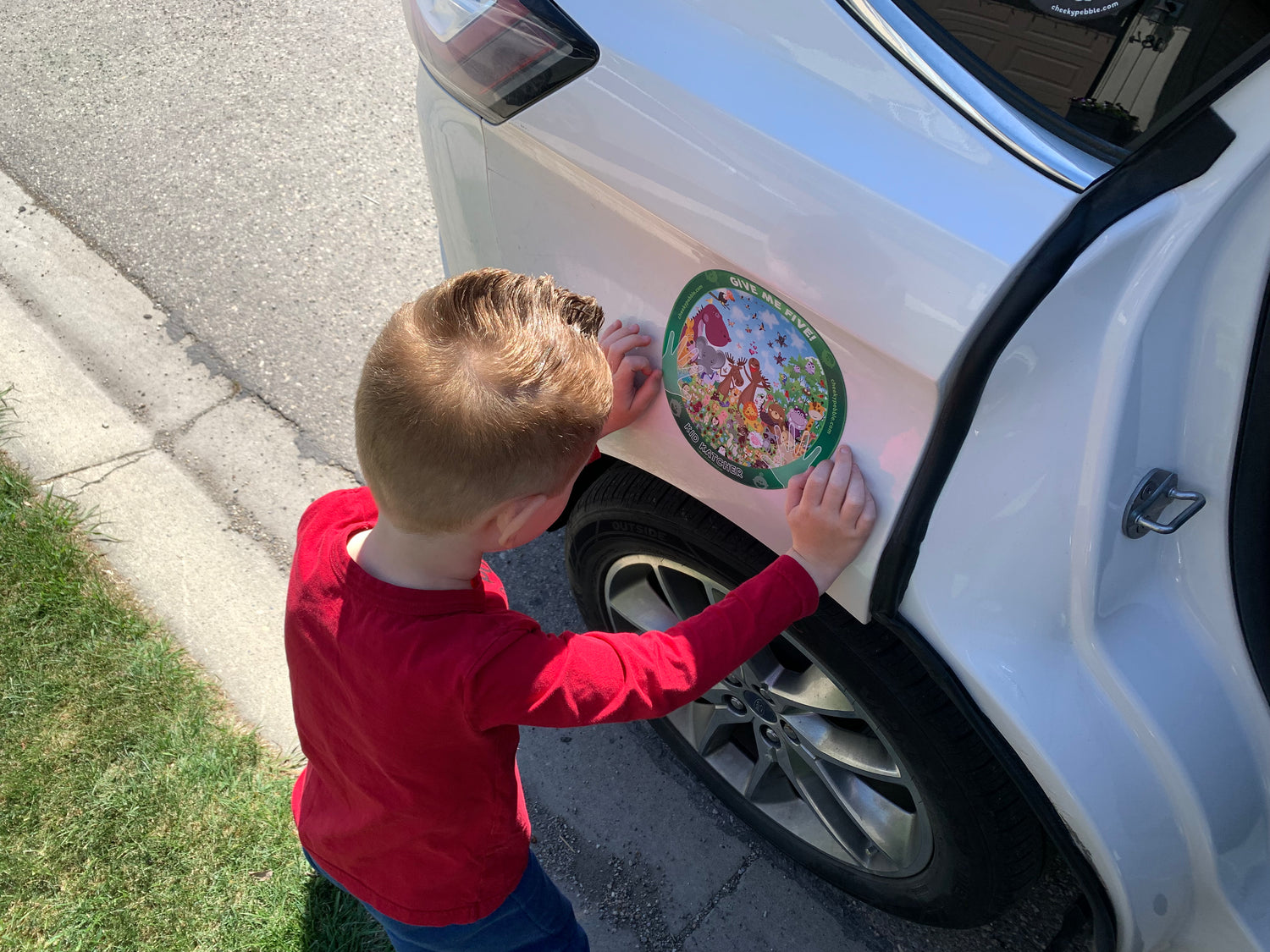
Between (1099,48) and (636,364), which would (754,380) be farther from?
(1099,48)

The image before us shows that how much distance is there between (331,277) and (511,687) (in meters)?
2.59

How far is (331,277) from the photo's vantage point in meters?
3.44

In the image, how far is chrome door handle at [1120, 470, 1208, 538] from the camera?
4.13 ft

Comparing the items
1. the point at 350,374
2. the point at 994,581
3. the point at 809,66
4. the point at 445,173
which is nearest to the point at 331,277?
the point at 350,374

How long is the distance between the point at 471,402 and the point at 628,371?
52 cm

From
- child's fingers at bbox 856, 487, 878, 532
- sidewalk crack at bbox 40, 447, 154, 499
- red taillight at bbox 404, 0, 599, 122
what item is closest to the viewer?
child's fingers at bbox 856, 487, 878, 532

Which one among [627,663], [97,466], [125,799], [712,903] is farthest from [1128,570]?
[97,466]

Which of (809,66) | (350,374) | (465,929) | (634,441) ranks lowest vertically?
(350,374)

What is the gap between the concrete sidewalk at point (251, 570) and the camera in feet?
7.00

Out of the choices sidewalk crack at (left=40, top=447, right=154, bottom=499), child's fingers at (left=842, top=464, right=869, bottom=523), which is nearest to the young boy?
child's fingers at (left=842, top=464, right=869, bottom=523)

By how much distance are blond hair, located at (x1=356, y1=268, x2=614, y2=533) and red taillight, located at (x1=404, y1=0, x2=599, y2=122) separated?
1.86ft

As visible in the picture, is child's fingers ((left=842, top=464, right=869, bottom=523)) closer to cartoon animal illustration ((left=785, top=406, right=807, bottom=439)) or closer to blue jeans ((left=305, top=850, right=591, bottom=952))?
cartoon animal illustration ((left=785, top=406, right=807, bottom=439))

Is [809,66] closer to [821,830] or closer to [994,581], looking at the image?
[994,581]

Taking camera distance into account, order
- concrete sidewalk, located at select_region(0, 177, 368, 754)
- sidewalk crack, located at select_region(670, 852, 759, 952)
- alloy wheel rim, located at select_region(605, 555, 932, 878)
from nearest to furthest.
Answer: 1. alloy wheel rim, located at select_region(605, 555, 932, 878)
2. sidewalk crack, located at select_region(670, 852, 759, 952)
3. concrete sidewalk, located at select_region(0, 177, 368, 754)
